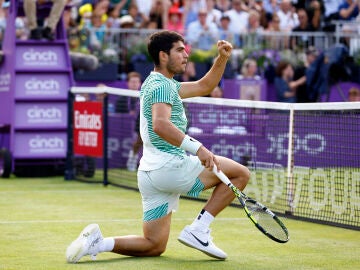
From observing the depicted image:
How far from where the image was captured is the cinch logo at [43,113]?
1585 centimetres

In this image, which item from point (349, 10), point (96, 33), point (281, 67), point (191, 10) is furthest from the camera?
point (349, 10)

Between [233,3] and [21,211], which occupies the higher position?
[233,3]

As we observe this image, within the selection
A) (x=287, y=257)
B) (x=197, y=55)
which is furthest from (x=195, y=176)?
(x=197, y=55)

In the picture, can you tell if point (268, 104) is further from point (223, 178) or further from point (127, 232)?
point (223, 178)

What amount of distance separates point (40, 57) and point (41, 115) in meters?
0.91

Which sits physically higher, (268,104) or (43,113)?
(268,104)

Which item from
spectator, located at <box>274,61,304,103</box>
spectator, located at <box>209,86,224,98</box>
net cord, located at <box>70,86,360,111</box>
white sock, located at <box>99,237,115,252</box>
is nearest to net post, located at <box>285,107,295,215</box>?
net cord, located at <box>70,86,360,111</box>

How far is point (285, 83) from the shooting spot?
67.2 feet

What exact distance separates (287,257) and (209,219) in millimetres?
864

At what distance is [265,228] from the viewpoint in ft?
25.2

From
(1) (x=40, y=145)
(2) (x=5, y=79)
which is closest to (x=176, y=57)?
(1) (x=40, y=145)

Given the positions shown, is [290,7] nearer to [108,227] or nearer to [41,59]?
[41,59]

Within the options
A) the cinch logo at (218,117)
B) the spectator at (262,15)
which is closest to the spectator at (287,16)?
the spectator at (262,15)

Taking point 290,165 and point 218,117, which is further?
point 218,117
